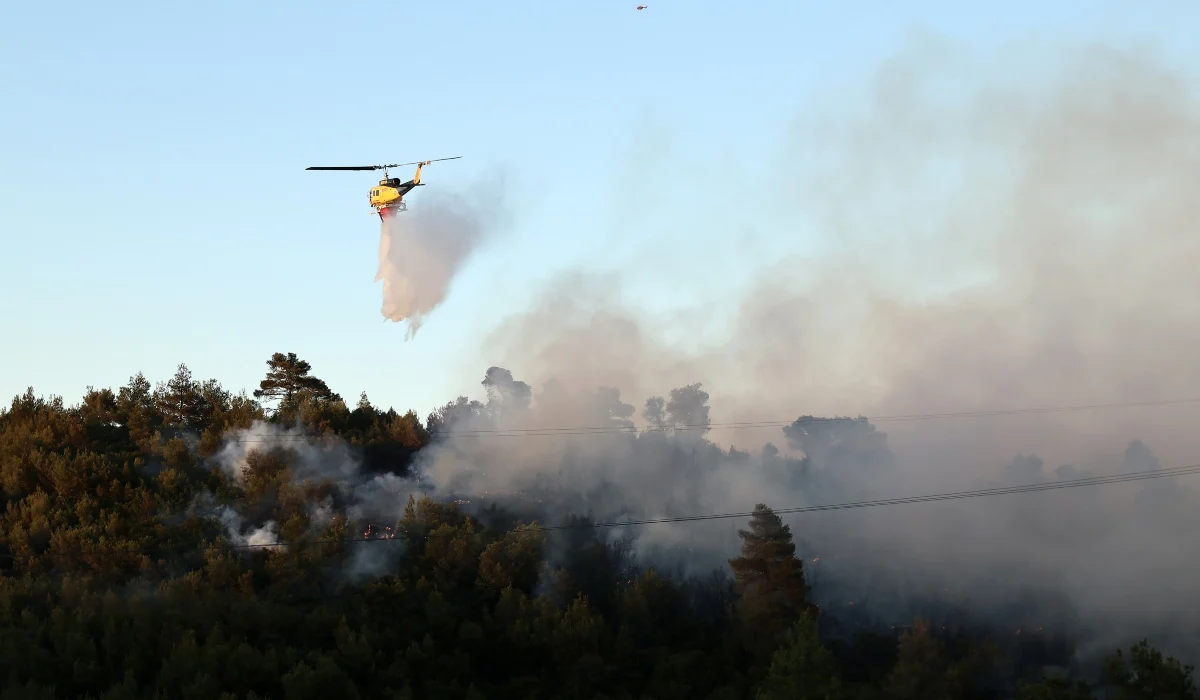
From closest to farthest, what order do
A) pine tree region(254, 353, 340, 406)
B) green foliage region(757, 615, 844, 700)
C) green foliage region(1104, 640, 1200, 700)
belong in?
green foliage region(757, 615, 844, 700) < green foliage region(1104, 640, 1200, 700) < pine tree region(254, 353, 340, 406)

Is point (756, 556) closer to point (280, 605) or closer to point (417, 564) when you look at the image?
Answer: point (417, 564)

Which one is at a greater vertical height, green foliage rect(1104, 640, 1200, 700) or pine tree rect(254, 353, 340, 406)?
pine tree rect(254, 353, 340, 406)

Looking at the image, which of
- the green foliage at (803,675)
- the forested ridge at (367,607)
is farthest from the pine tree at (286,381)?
the green foliage at (803,675)

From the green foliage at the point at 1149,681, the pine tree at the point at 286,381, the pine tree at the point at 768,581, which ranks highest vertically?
the pine tree at the point at 286,381

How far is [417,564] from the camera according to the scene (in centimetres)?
10450

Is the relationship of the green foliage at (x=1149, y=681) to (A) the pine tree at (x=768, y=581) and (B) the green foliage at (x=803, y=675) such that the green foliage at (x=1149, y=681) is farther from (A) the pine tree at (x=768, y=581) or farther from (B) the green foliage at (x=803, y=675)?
(A) the pine tree at (x=768, y=581)

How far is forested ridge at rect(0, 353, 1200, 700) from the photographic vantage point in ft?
264

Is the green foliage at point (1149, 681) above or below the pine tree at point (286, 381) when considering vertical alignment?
below

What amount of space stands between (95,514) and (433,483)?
3502 centimetres

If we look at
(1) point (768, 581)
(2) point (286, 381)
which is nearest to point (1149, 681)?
(1) point (768, 581)

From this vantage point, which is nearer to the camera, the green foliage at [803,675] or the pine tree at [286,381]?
the green foliage at [803,675]

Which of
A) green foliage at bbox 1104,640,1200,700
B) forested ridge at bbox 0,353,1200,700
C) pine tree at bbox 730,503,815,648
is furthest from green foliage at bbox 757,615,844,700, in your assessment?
green foliage at bbox 1104,640,1200,700

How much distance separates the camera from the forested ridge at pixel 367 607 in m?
80.5

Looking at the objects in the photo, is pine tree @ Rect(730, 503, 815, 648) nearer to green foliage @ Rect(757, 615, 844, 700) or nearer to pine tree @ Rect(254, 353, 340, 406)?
green foliage @ Rect(757, 615, 844, 700)
